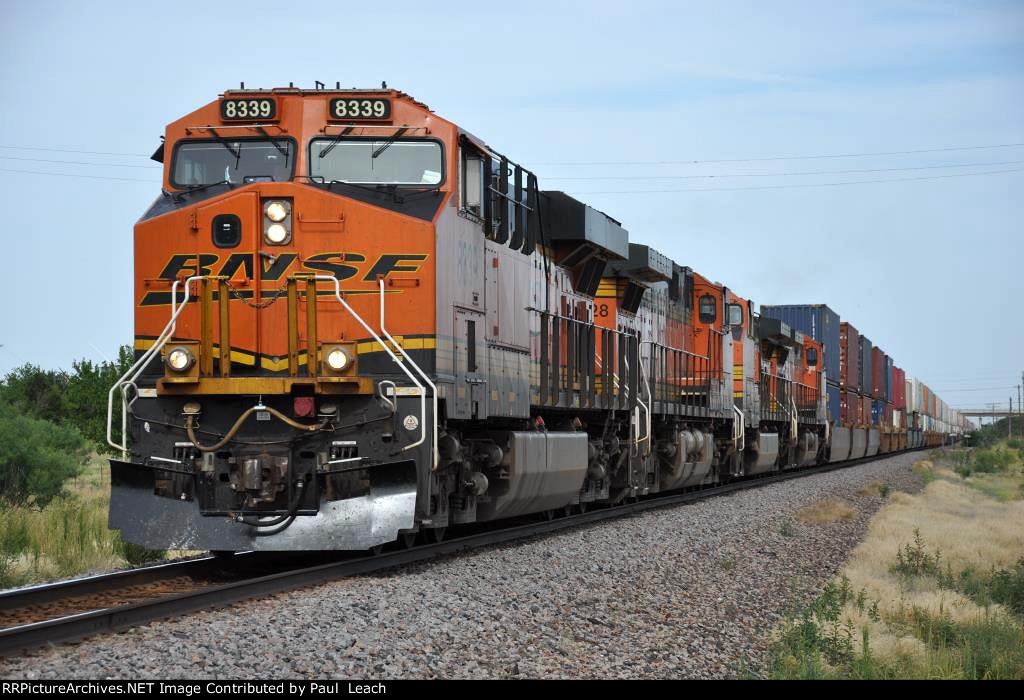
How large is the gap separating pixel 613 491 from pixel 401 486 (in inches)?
330

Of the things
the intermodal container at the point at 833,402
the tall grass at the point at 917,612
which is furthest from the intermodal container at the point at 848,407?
the tall grass at the point at 917,612

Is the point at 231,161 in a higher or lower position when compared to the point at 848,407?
higher

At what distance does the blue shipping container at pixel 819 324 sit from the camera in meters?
39.9

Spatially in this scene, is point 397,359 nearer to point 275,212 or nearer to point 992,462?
point 275,212

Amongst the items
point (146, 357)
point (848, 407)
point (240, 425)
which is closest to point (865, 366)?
point (848, 407)

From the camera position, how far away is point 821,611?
8547mm

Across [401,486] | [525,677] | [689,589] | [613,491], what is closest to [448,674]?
[525,677]

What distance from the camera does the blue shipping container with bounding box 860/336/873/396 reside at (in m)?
46.2

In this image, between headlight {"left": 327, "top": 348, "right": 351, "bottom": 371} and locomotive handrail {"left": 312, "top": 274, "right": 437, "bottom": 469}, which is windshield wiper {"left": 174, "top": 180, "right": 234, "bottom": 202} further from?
headlight {"left": 327, "top": 348, "right": 351, "bottom": 371}

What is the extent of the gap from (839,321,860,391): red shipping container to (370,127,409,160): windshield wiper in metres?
32.5

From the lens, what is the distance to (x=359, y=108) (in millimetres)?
10203

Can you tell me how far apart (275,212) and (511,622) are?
4110 millimetres

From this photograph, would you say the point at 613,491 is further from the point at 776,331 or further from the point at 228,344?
the point at 776,331

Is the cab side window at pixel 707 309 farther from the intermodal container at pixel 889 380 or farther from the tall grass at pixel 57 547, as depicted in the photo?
the intermodal container at pixel 889 380
